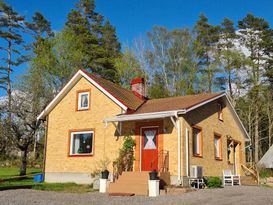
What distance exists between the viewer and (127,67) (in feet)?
121

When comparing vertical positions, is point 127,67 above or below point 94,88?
above

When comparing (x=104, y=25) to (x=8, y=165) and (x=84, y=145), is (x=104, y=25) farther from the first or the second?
(x=84, y=145)

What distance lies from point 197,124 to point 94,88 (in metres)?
6.59

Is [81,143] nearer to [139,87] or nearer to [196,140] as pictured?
[139,87]

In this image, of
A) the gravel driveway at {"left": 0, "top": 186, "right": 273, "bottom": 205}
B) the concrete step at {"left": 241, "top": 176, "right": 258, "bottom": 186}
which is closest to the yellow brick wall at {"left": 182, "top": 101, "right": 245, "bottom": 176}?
the concrete step at {"left": 241, "top": 176, "right": 258, "bottom": 186}

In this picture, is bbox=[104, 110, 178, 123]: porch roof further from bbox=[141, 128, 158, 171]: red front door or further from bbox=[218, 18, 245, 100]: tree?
bbox=[218, 18, 245, 100]: tree

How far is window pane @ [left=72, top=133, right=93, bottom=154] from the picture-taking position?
1962 centimetres

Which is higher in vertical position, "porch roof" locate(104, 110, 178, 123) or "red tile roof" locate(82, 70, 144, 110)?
"red tile roof" locate(82, 70, 144, 110)

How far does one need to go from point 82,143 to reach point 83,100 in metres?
2.77

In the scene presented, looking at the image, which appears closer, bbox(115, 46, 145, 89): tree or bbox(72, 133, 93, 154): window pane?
bbox(72, 133, 93, 154): window pane

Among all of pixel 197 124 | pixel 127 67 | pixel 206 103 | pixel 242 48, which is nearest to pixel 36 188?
pixel 197 124

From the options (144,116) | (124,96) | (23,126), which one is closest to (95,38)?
(23,126)

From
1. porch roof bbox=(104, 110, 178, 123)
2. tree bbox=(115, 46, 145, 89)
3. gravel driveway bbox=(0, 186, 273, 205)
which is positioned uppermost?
tree bbox=(115, 46, 145, 89)

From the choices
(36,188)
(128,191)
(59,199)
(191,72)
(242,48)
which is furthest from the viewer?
(242,48)
